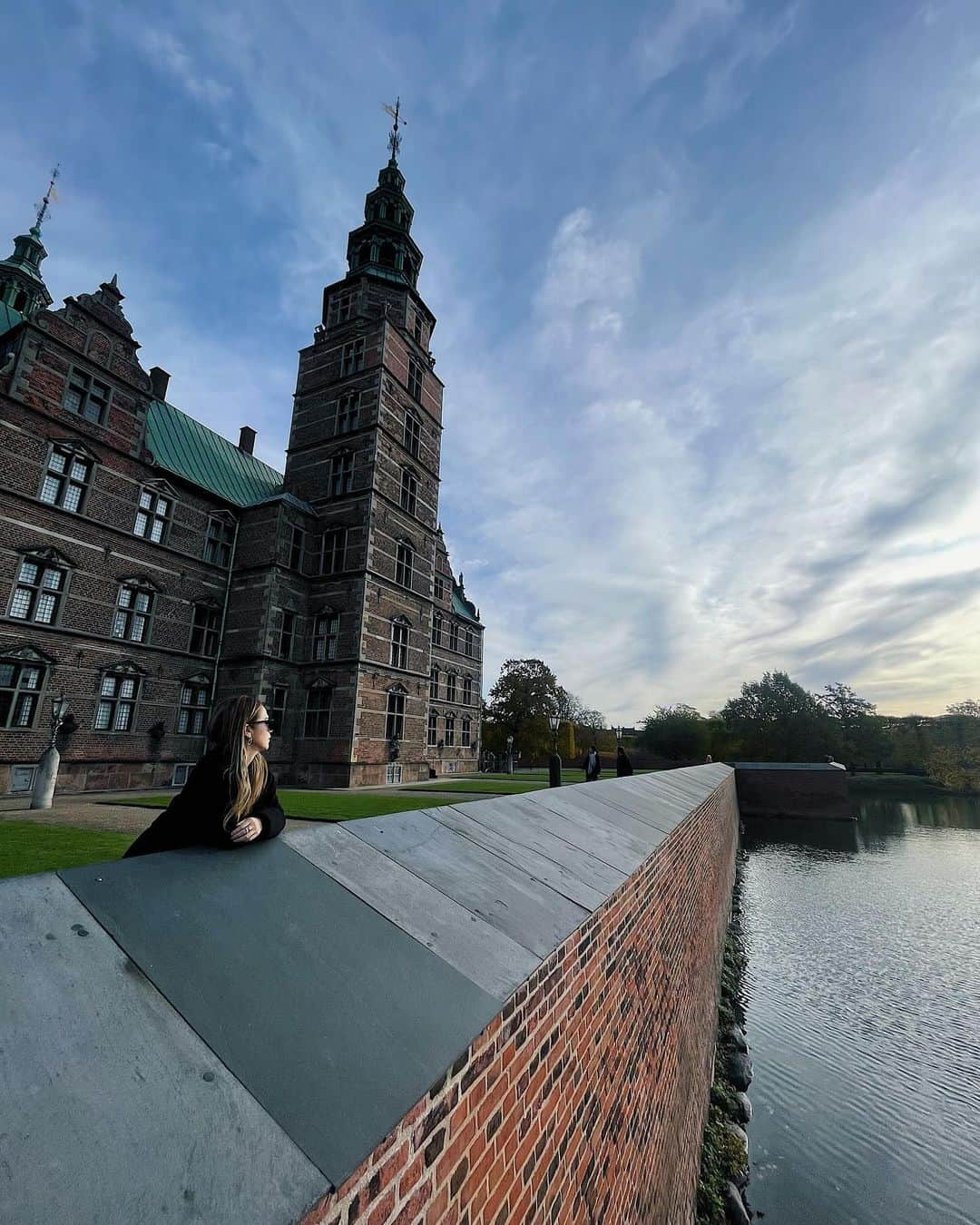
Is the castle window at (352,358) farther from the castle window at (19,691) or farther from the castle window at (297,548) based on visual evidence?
the castle window at (19,691)

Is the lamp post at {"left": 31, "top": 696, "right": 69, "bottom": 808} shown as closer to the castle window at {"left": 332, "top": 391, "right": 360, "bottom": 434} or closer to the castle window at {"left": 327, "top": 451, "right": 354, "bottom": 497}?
the castle window at {"left": 327, "top": 451, "right": 354, "bottom": 497}

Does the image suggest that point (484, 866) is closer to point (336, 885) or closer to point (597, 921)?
point (597, 921)

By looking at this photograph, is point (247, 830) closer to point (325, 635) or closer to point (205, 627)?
point (325, 635)

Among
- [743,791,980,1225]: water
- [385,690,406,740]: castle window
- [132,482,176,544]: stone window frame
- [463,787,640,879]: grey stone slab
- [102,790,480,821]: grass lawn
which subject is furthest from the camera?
[385,690,406,740]: castle window

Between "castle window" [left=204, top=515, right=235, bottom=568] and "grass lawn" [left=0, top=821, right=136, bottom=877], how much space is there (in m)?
15.7

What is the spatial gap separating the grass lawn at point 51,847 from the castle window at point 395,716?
1524 cm

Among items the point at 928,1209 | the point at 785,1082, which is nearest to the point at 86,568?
the point at 785,1082

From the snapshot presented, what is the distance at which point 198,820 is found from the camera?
2094mm

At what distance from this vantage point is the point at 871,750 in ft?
215

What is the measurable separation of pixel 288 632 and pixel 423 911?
2192 centimetres

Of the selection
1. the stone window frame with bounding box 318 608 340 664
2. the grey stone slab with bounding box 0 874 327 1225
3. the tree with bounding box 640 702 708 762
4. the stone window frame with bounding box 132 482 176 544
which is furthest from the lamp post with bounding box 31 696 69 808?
the tree with bounding box 640 702 708 762

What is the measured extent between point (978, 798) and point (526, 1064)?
214 ft

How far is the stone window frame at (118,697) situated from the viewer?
17.8 m

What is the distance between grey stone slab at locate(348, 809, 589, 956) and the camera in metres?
2.50
